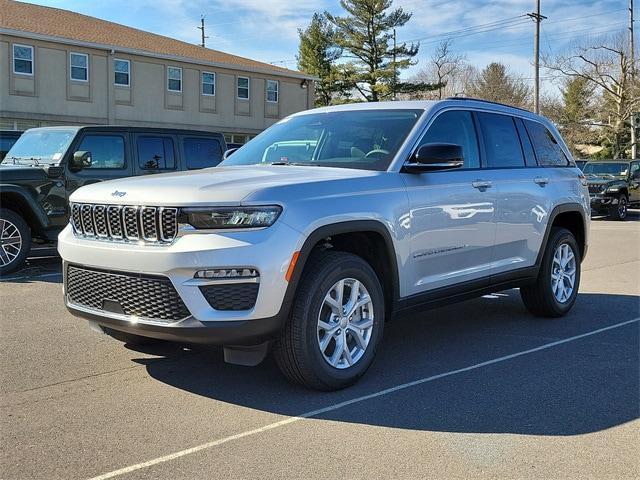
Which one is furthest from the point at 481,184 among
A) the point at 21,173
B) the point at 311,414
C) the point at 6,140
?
the point at 6,140

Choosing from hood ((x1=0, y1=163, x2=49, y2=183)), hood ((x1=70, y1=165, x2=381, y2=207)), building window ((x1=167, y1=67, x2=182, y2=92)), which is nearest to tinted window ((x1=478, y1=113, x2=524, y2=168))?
hood ((x1=70, y1=165, x2=381, y2=207))

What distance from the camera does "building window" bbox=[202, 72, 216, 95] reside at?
33062 mm

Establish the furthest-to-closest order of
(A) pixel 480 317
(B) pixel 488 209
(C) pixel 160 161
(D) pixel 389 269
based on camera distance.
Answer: (C) pixel 160 161
(A) pixel 480 317
(B) pixel 488 209
(D) pixel 389 269

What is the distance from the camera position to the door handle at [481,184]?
18.3ft

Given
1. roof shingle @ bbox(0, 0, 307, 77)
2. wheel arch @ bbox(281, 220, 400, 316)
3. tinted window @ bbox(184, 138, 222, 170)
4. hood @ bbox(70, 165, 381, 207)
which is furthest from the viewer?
roof shingle @ bbox(0, 0, 307, 77)

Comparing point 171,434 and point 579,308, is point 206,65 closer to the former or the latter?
point 579,308

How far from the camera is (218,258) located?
3.92 m

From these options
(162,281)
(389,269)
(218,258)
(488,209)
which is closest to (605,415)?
(389,269)

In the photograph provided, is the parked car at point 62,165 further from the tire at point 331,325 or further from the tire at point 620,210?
the tire at point 620,210

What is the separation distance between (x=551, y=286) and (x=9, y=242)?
6.72 m

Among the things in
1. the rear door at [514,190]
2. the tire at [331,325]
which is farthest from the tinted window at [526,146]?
the tire at [331,325]

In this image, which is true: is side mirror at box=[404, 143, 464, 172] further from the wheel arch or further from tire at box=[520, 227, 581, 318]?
tire at box=[520, 227, 581, 318]

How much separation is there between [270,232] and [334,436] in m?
1.20

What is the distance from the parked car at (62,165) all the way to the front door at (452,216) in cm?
594
